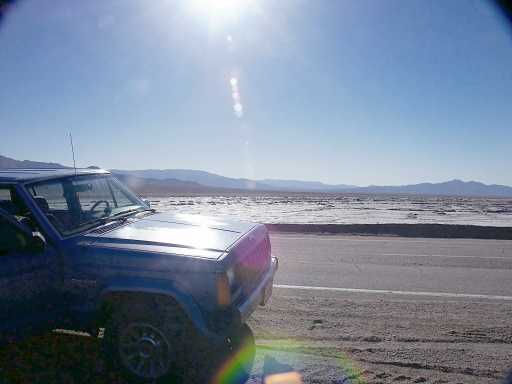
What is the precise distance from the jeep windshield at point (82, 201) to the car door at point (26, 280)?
0.95 ft

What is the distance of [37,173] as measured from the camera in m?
4.38

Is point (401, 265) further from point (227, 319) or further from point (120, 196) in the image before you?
point (227, 319)

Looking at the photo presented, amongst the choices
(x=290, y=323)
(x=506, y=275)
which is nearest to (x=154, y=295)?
(x=290, y=323)

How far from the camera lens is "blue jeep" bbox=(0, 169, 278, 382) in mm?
3338

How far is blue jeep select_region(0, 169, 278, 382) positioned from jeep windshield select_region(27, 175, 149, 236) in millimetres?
121

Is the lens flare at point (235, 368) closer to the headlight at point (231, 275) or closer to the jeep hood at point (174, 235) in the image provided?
the headlight at point (231, 275)

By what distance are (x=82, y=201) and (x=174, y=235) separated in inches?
55.5

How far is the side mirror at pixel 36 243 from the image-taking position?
3.48m

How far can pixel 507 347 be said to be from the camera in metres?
4.25

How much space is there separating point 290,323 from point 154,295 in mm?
2117

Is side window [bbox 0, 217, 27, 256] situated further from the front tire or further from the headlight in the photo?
the headlight

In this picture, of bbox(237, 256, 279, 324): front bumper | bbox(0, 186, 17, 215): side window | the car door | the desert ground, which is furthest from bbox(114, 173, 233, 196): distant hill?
the car door

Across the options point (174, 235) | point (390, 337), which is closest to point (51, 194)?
point (174, 235)

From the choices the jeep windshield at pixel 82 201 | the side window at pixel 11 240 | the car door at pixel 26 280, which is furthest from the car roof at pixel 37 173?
the side window at pixel 11 240
